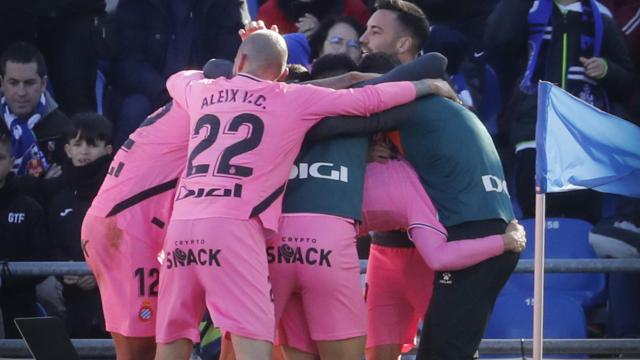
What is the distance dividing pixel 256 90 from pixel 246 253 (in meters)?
0.82

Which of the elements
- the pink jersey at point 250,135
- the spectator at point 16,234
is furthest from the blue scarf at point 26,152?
the pink jersey at point 250,135

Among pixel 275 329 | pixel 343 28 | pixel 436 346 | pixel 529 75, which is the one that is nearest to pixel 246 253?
pixel 275 329

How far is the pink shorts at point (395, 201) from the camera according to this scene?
312 inches

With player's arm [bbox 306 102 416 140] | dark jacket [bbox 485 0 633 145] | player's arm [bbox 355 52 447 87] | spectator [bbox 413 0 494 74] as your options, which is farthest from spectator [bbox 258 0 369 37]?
player's arm [bbox 306 102 416 140]

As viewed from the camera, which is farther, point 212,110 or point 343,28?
point 343,28

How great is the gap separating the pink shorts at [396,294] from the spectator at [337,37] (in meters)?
1.99

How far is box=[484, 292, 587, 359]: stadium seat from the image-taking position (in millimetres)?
9820

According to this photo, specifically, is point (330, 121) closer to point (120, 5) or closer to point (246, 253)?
point (246, 253)

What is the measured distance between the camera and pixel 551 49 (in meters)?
10.4

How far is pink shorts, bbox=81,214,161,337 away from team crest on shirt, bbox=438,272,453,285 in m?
1.47

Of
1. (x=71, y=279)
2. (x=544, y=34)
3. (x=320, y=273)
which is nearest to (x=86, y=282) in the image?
(x=71, y=279)

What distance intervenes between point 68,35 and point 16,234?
169cm

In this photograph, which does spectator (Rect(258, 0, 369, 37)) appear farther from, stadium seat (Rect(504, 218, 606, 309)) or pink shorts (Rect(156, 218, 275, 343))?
pink shorts (Rect(156, 218, 275, 343))

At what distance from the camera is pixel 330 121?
25.6 ft
